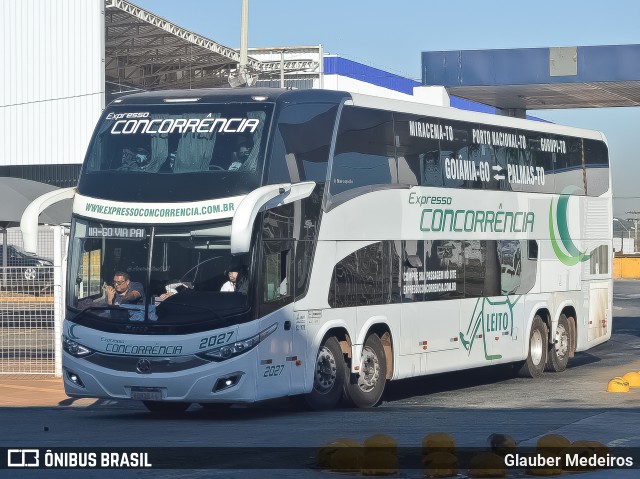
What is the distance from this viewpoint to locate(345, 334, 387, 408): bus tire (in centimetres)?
1564

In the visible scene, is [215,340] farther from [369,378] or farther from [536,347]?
[536,347]

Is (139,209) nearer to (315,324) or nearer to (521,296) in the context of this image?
(315,324)

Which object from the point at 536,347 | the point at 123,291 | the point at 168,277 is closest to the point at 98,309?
the point at 123,291

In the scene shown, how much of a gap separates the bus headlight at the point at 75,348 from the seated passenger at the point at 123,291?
2.00ft

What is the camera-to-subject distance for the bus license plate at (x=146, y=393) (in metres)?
13.8

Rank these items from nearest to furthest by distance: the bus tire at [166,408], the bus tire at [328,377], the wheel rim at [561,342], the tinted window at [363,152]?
the bus tire at [328,377]
the tinted window at [363,152]
the bus tire at [166,408]
the wheel rim at [561,342]

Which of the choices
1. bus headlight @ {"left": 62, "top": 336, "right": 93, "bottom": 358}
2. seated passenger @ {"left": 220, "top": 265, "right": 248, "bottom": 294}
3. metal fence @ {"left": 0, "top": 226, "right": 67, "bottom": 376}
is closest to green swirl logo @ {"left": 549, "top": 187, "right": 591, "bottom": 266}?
metal fence @ {"left": 0, "top": 226, "right": 67, "bottom": 376}

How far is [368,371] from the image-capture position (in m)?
15.9

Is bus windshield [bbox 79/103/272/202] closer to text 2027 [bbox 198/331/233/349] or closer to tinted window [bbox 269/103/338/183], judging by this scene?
tinted window [bbox 269/103/338/183]

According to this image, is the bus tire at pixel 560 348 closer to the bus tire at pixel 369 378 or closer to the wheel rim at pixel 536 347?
the wheel rim at pixel 536 347

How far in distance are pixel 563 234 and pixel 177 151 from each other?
338 inches

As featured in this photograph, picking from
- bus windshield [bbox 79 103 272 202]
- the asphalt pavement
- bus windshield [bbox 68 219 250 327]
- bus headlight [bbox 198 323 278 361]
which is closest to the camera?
the asphalt pavement

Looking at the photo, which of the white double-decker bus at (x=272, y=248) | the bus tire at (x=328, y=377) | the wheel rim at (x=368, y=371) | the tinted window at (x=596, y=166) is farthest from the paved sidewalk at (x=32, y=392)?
the tinted window at (x=596, y=166)

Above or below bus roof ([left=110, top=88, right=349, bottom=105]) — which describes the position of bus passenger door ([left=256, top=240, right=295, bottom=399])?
below
